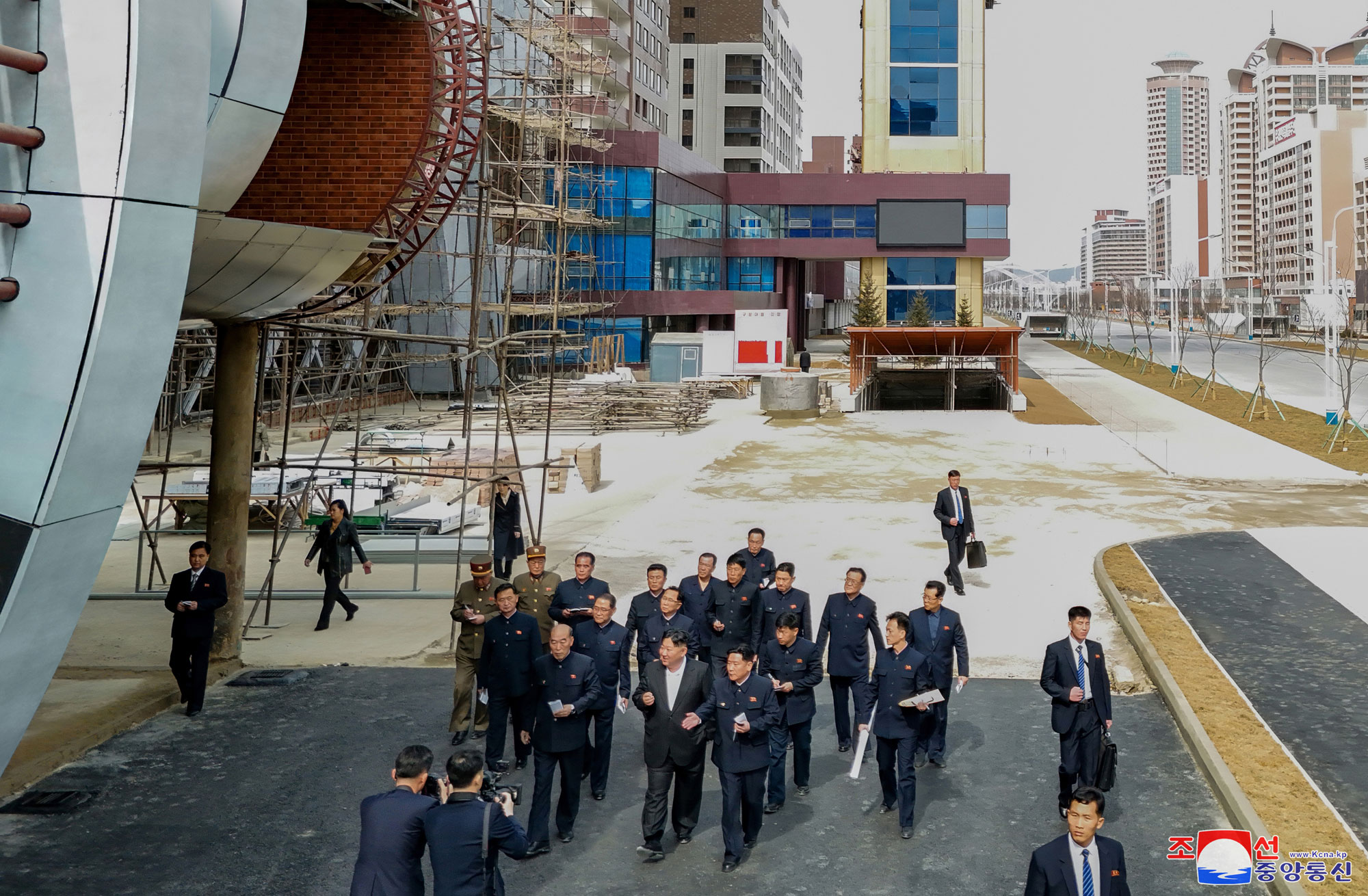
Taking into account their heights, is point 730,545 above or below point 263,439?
below

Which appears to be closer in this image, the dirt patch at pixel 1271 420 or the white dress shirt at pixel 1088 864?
the white dress shirt at pixel 1088 864

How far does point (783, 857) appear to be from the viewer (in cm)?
860

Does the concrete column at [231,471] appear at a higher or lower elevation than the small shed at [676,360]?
lower

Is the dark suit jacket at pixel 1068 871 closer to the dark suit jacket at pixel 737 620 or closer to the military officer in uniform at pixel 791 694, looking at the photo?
the military officer in uniform at pixel 791 694

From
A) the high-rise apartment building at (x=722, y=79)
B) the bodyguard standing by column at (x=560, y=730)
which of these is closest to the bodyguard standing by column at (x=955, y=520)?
the bodyguard standing by column at (x=560, y=730)

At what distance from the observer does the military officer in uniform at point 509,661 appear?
9.59 m

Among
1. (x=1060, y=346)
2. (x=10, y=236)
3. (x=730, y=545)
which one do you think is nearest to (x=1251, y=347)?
(x=1060, y=346)

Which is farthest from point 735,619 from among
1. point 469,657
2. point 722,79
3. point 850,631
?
point 722,79

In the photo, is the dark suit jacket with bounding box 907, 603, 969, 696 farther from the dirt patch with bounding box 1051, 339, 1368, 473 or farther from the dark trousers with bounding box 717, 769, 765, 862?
the dirt patch with bounding box 1051, 339, 1368, 473

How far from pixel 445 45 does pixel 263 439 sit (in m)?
15.3

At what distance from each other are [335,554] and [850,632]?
7389 millimetres

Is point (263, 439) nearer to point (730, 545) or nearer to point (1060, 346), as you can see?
point (730, 545)

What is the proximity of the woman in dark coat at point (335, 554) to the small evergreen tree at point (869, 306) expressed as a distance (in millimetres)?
59276

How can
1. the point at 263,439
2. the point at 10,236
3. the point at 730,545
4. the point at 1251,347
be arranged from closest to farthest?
the point at 10,236, the point at 730,545, the point at 263,439, the point at 1251,347
